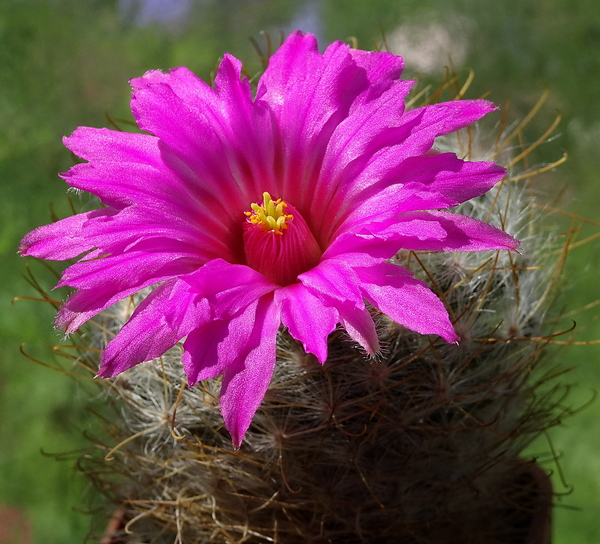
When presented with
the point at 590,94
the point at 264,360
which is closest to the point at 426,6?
the point at 590,94

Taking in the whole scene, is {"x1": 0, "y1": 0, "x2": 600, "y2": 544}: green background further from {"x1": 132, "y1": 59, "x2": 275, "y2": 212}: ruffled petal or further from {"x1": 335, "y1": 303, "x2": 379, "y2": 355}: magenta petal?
{"x1": 335, "y1": 303, "x2": 379, "y2": 355}: magenta petal

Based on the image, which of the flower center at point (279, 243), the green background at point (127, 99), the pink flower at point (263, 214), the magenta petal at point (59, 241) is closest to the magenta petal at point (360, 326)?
the pink flower at point (263, 214)

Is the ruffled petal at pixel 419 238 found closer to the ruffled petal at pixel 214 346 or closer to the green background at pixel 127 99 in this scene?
the ruffled petal at pixel 214 346

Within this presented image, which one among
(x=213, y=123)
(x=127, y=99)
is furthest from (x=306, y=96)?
(x=127, y=99)

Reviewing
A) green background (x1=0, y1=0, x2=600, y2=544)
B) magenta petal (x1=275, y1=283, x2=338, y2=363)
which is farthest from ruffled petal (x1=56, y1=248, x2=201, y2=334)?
green background (x1=0, y1=0, x2=600, y2=544)

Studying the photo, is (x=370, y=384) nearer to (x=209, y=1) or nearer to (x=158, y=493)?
(x=158, y=493)

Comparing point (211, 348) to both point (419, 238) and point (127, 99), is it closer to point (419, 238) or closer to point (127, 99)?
point (419, 238)

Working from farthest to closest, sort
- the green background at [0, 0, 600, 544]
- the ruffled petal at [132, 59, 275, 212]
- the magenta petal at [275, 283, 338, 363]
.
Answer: the green background at [0, 0, 600, 544], the ruffled petal at [132, 59, 275, 212], the magenta petal at [275, 283, 338, 363]
